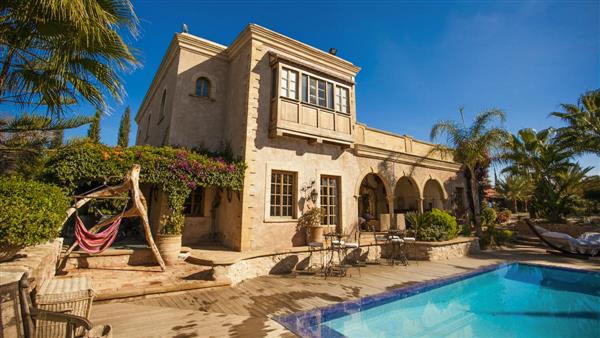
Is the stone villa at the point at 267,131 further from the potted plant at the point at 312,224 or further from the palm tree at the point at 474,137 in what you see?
the palm tree at the point at 474,137

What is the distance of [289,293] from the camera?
638 cm

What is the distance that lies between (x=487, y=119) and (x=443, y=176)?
153 inches

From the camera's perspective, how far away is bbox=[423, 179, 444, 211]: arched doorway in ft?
51.8

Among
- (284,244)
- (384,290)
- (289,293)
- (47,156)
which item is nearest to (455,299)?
(384,290)

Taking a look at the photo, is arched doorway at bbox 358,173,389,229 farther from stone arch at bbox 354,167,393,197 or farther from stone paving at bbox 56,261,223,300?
stone paving at bbox 56,261,223,300

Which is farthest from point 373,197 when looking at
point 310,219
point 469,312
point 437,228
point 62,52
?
point 62,52

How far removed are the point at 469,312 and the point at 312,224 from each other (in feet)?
17.0

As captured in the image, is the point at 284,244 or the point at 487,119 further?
the point at 487,119

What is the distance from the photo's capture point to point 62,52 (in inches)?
179

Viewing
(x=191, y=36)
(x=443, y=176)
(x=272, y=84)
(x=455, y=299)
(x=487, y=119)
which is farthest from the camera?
(x=443, y=176)

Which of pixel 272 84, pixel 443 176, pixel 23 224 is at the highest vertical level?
pixel 272 84

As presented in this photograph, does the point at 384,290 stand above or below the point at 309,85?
below

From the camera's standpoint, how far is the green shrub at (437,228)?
11336 millimetres

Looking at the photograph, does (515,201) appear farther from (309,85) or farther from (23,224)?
(23,224)
